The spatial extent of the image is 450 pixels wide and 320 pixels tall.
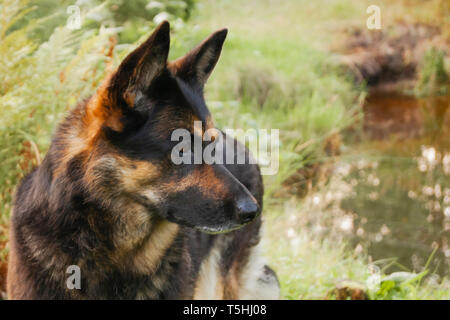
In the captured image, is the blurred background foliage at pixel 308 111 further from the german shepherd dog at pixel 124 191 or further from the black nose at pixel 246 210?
the black nose at pixel 246 210

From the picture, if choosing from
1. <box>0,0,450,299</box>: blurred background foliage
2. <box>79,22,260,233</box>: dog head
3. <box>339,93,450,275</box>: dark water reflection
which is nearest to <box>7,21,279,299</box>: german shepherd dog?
<box>79,22,260,233</box>: dog head

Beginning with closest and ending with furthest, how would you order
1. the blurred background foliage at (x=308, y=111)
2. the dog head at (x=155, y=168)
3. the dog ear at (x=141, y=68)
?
the dog ear at (x=141, y=68), the dog head at (x=155, y=168), the blurred background foliage at (x=308, y=111)

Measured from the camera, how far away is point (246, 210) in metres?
2.76

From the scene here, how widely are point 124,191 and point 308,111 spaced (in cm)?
739

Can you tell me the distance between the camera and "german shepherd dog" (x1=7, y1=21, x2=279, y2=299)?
275cm

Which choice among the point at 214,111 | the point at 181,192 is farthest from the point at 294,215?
the point at 181,192

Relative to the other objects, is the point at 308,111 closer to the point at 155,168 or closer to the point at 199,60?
the point at 199,60

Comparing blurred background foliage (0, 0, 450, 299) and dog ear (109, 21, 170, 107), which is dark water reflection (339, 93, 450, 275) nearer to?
blurred background foliage (0, 0, 450, 299)

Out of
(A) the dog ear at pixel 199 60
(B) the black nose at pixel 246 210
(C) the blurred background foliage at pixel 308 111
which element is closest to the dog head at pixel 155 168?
(B) the black nose at pixel 246 210

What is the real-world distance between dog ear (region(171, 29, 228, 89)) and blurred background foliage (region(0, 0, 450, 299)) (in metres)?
1.40

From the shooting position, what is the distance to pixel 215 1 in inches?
610

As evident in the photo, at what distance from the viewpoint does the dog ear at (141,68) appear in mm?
2527

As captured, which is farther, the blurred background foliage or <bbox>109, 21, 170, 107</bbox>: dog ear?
the blurred background foliage
